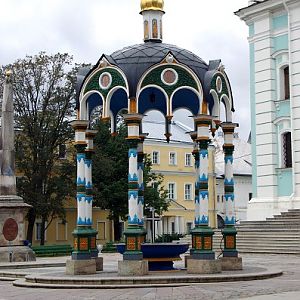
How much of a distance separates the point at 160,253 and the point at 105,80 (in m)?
4.95

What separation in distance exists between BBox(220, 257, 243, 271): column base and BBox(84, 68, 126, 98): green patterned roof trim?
18.0ft

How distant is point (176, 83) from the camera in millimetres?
20375

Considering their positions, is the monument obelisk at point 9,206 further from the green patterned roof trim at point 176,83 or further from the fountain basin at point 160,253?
the green patterned roof trim at point 176,83

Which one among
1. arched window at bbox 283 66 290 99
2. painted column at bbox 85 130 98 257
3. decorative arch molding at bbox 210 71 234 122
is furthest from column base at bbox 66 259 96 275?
arched window at bbox 283 66 290 99

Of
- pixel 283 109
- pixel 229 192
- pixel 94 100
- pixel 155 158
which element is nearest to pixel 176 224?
pixel 155 158

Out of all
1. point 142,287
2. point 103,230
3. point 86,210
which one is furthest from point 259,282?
point 103,230

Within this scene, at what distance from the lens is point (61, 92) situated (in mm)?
50719

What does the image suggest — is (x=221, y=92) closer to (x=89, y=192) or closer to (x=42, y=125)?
(x=89, y=192)

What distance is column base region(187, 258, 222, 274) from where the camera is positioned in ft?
62.0

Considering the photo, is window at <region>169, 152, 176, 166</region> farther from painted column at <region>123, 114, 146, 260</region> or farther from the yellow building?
painted column at <region>123, 114, 146, 260</region>

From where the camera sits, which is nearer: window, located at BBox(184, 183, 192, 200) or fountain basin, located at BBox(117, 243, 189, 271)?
fountain basin, located at BBox(117, 243, 189, 271)

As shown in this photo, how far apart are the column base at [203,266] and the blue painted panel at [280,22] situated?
21.5m

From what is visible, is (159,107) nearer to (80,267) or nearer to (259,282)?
(80,267)

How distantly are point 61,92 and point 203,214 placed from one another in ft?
106
